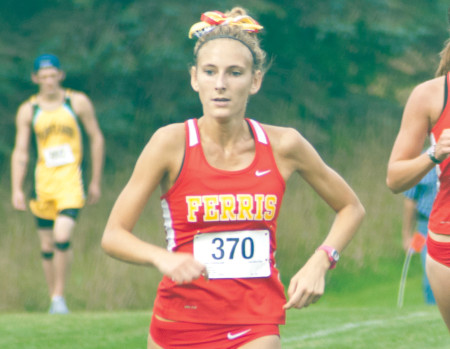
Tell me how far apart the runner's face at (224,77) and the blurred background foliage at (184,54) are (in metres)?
10.1

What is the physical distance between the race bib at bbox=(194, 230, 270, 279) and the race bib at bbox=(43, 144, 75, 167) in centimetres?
659

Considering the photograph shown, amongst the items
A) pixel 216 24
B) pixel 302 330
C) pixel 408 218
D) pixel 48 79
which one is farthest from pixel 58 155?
pixel 216 24

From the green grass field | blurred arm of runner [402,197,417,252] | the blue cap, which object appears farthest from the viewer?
the blue cap

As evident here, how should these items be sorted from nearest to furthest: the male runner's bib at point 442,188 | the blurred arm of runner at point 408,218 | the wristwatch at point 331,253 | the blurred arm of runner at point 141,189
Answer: the blurred arm of runner at point 141,189, the wristwatch at point 331,253, the male runner's bib at point 442,188, the blurred arm of runner at point 408,218

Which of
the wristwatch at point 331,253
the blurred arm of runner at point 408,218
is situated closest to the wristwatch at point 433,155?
the wristwatch at point 331,253

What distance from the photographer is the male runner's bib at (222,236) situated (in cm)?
399

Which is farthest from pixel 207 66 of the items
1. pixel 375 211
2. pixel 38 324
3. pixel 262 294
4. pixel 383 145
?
pixel 383 145

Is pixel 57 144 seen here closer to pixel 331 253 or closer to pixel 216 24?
pixel 216 24

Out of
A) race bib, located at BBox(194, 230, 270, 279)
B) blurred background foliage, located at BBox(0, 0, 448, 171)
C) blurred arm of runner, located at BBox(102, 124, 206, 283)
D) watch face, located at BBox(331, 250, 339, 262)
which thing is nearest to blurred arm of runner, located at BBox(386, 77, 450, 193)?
watch face, located at BBox(331, 250, 339, 262)

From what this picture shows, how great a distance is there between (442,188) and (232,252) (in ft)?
3.47

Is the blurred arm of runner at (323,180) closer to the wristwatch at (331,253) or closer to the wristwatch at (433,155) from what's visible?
the wristwatch at (331,253)

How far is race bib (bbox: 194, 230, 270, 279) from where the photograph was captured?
3.99 m

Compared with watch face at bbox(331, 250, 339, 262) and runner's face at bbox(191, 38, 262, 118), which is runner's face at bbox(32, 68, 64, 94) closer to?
runner's face at bbox(191, 38, 262, 118)

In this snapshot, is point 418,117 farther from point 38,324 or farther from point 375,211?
point 375,211
